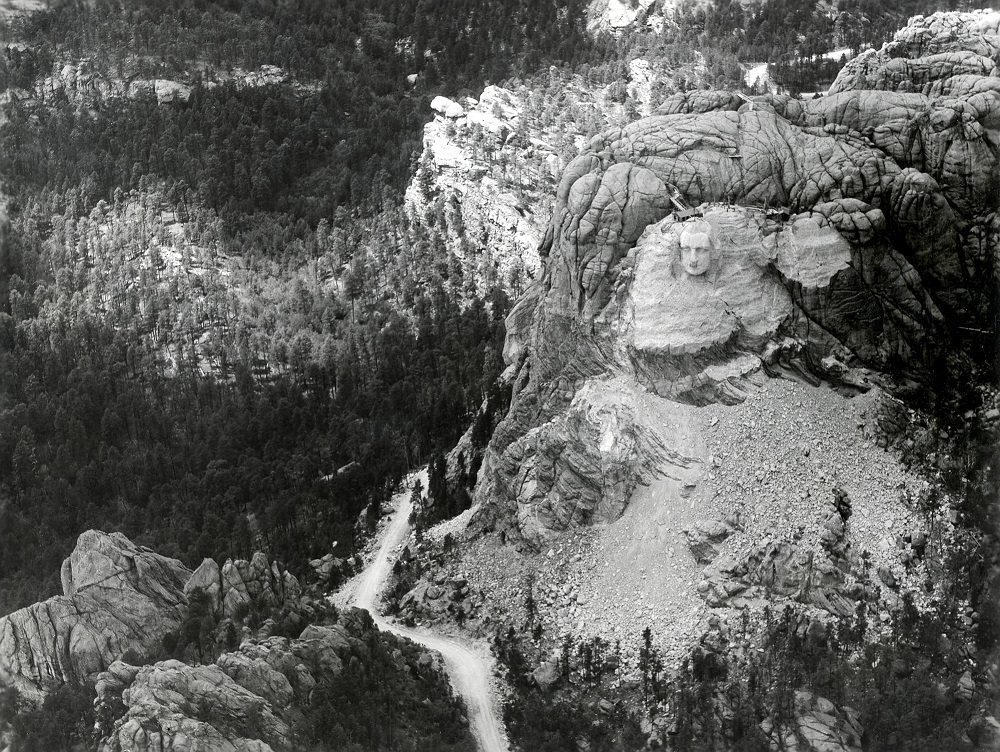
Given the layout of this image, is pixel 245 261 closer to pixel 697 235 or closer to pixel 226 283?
pixel 226 283

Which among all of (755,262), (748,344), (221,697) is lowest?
(221,697)

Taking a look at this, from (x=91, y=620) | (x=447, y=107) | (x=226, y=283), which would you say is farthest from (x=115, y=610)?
(x=447, y=107)

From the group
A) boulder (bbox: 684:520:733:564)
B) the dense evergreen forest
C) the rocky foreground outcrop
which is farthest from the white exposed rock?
boulder (bbox: 684:520:733:564)

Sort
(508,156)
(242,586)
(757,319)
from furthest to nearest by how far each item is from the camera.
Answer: (508,156) → (757,319) → (242,586)

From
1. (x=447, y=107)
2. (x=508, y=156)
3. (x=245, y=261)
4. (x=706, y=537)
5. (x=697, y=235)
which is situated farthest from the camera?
(x=447, y=107)

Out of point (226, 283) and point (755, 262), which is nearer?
point (755, 262)

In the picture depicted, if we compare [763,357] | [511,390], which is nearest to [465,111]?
[511,390]

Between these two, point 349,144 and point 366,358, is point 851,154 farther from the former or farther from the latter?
point 349,144

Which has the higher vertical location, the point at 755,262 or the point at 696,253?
the point at 696,253
